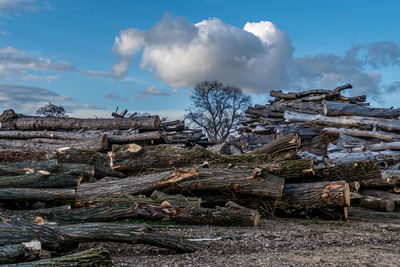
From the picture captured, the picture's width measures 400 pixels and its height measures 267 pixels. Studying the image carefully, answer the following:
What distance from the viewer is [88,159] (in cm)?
1052

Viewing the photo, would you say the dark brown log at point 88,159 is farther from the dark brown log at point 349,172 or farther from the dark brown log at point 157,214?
the dark brown log at point 349,172

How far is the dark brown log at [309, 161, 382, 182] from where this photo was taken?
9.64 m

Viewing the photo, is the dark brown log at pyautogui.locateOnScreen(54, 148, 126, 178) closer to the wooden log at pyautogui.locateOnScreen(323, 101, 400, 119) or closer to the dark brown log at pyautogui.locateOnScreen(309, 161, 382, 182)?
the dark brown log at pyautogui.locateOnScreen(309, 161, 382, 182)

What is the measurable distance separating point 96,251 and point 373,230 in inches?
231

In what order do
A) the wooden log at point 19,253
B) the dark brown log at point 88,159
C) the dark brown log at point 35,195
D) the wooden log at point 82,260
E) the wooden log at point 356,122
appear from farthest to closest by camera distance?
the wooden log at point 356,122, the dark brown log at point 88,159, the dark brown log at point 35,195, the wooden log at point 19,253, the wooden log at point 82,260

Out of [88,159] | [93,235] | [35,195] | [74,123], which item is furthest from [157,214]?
[74,123]

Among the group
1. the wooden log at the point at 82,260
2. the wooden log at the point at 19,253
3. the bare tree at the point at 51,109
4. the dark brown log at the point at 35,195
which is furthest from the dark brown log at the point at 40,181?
the bare tree at the point at 51,109

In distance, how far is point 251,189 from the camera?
26.6 ft

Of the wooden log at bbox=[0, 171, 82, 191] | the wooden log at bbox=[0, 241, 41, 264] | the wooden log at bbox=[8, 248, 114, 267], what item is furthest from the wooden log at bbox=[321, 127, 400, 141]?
Answer: the wooden log at bbox=[0, 241, 41, 264]

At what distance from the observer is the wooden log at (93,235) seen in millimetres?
5129

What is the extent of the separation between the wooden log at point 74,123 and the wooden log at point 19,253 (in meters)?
12.3

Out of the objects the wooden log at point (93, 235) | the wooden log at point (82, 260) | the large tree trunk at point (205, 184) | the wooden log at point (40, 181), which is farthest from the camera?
the wooden log at point (40, 181)

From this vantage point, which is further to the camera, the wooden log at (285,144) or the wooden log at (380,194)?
the wooden log at (380,194)

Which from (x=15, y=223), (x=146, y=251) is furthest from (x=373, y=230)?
(x=15, y=223)
